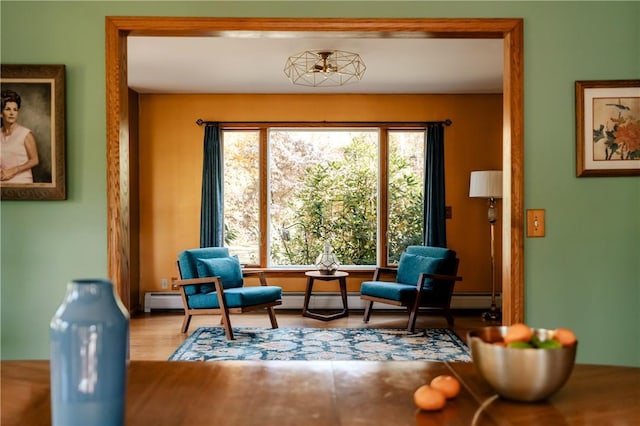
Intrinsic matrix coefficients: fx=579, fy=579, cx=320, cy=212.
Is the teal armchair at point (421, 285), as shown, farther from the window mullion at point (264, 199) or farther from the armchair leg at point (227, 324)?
the armchair leg at point (227, 324)

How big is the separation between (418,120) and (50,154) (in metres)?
4.91

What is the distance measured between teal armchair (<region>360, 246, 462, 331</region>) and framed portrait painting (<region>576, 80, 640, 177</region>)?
3085 mm

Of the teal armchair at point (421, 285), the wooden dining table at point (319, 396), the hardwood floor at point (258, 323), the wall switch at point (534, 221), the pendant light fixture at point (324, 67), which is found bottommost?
the hardwood floor at point (258, 323)

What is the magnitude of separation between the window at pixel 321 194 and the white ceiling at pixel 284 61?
612 mm

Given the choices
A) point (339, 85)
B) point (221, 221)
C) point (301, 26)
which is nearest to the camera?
point (301, 26)

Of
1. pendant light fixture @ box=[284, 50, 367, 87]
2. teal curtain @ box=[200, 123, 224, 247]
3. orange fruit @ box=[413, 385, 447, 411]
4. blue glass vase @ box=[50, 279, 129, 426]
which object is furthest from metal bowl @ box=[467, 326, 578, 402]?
teal curtain @ box=[200, 123, 224, 247]

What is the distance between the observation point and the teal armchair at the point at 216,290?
17.3ft

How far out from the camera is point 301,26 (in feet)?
8.64

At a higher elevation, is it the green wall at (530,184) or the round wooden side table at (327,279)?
the green wall at (530,184)

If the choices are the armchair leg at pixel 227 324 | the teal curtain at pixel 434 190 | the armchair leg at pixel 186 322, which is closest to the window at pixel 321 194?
the teal curtain at pixel 434 190

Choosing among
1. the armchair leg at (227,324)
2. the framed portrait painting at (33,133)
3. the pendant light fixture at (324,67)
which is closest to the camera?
the framed portrait painting at (33,133)

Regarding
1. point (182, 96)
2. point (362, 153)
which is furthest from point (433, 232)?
point (182, 96)

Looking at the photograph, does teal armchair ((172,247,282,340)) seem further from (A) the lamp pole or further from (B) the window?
(A) the lamp pole

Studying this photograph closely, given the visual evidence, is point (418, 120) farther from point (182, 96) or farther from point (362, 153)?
point (182, 96)
